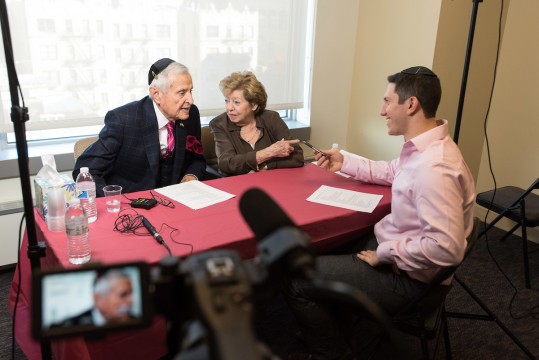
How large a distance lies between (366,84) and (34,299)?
3.35m

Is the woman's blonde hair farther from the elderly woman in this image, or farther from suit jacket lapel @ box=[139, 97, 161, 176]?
suit jacket lapel @ box=[139, 97, 161, 176]

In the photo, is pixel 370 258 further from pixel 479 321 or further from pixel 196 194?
pixel 479 321

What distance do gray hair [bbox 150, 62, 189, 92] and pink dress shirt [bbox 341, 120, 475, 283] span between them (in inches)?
47.3

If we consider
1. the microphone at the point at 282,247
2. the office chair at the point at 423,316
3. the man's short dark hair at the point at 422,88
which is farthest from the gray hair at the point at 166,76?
the microphone at the point at 282,247

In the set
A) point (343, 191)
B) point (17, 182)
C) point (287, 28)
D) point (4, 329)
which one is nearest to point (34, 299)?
point (343, 191)

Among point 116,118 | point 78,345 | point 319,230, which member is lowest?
point 78,345

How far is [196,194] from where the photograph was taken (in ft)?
6.75

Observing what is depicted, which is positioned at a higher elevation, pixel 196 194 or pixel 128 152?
pixel 128 152

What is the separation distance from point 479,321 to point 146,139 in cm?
194

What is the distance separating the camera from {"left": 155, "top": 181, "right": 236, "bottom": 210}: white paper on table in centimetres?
196

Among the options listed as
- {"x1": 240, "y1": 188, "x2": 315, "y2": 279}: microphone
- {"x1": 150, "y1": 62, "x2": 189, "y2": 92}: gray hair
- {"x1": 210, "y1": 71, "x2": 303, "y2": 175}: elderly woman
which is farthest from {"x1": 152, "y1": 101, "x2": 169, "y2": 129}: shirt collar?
{"x1": 240, "y1": 188, "x2": 315, "y2": 279}: microphone

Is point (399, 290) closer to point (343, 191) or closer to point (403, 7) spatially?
point (343, 191)

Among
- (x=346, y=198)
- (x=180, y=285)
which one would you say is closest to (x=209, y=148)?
(x=346, y=198)

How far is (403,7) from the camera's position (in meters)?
3.21
